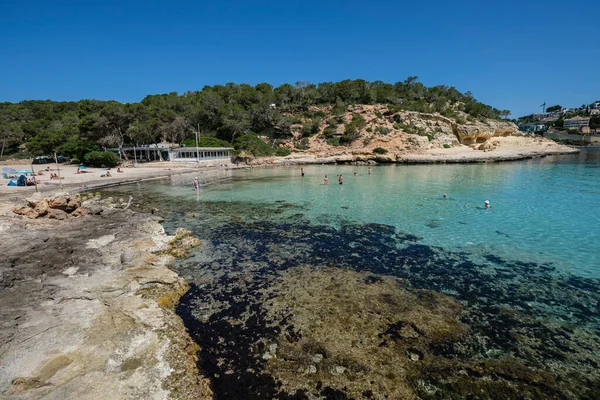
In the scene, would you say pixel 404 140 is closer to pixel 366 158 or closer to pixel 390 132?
pixel 390 132

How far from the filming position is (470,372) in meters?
5.74

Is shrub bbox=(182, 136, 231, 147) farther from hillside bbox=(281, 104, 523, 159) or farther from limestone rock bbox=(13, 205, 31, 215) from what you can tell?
limestone rock bbox=(13, 205, 31, 215)

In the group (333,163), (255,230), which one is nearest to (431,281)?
(255,230)

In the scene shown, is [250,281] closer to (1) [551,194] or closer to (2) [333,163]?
(1) [551,194]

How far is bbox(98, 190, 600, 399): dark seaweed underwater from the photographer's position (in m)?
5.49

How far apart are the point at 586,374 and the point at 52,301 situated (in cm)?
1205

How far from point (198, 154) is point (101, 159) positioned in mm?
14777

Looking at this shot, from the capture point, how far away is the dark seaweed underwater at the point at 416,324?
18.0 feet

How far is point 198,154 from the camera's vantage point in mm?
54062

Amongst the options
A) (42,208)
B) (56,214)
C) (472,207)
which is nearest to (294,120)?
(472,207)

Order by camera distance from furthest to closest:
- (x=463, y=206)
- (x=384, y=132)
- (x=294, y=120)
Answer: (x=294, y=120) → (x=384, y=132) → (x=463, y=206)

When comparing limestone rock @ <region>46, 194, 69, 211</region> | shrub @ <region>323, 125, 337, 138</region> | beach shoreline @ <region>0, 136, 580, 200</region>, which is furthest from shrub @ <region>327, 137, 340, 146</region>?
limestone rock @ <region>46, 194, 69, 211</region>

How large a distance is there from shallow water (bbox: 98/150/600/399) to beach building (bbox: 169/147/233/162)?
33613mm

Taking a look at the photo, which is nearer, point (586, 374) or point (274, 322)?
point (586, 374)
